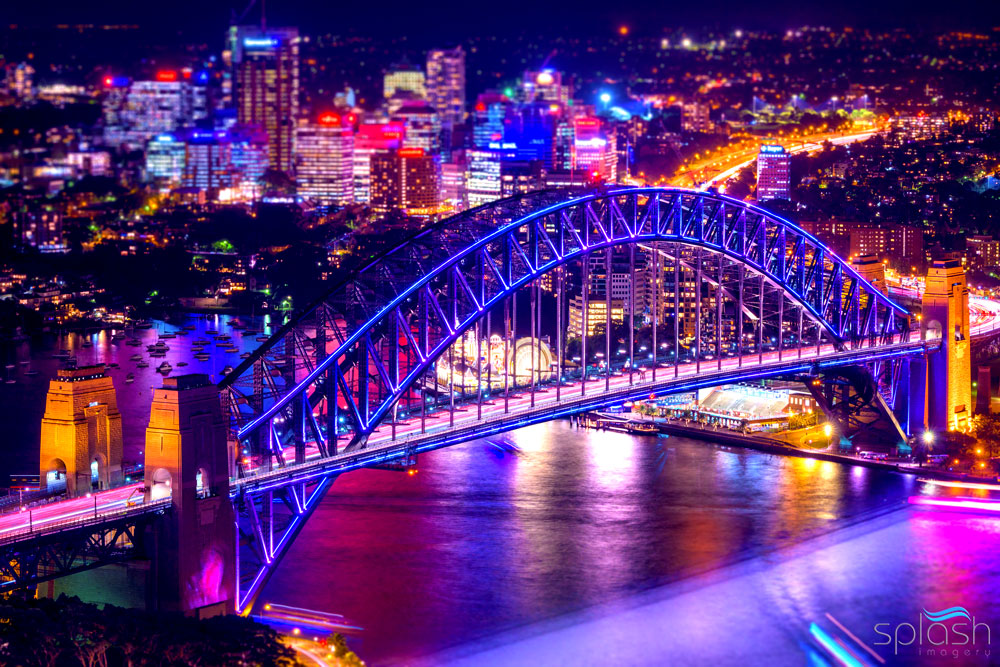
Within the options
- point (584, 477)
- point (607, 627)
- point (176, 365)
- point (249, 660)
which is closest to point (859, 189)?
point (176, 365)

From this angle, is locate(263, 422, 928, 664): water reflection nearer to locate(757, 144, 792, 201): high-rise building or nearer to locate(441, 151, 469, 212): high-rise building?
locate(757, 144, 792, 201): high-rise building

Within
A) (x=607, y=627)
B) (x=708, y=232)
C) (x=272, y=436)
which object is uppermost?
(x=708, y=232)

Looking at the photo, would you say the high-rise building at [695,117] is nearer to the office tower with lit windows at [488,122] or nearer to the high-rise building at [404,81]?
the office tower with lit windows at [488,122]

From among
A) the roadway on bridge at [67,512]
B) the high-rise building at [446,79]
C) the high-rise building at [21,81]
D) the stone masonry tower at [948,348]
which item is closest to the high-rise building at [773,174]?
the stone masonry tower at [948,348]

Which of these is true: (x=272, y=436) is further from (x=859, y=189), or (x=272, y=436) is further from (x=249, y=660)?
(x=859, y=189)

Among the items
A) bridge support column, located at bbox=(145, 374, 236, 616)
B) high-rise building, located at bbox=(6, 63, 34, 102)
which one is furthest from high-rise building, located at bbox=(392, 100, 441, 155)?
bridge support column, located at bbox=(145, 374, 236, 616)

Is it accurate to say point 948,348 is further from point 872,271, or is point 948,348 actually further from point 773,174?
point 773,174

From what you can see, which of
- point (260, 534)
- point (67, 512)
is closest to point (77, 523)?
point (67, 512)

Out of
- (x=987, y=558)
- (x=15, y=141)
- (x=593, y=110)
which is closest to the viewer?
(x=987, y=558)
